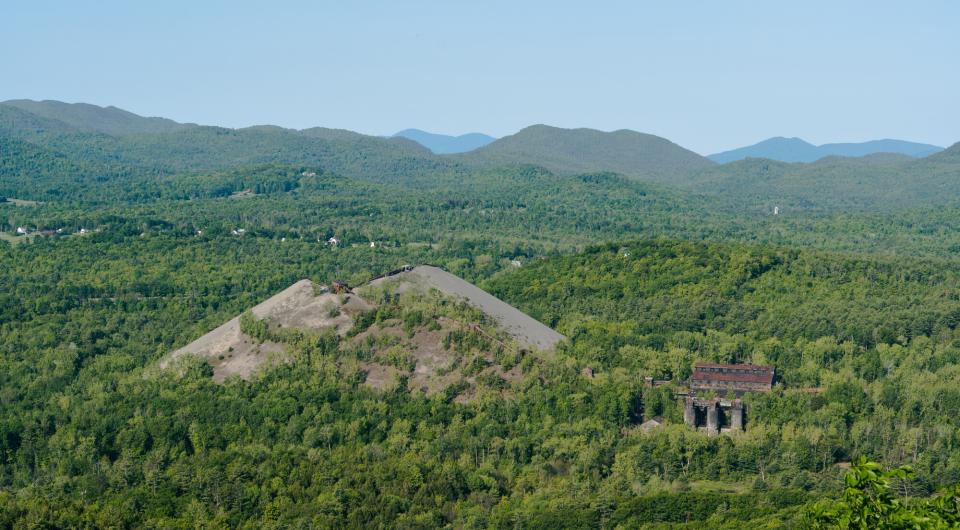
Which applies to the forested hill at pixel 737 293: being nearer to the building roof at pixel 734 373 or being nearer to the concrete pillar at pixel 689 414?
the building roof at pixel 734 373

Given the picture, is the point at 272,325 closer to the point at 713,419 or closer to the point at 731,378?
the point at 731,378

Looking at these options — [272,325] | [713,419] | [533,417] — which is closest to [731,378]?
[713,419]

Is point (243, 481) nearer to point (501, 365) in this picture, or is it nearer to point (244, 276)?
point (501, 365)

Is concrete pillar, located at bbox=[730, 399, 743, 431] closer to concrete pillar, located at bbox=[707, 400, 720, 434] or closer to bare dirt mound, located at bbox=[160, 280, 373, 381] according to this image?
concrete pillar, located at bbox=[707, 400, 720, 434]

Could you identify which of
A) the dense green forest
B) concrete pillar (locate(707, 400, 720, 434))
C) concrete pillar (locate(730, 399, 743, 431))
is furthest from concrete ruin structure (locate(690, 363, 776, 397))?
concrete pillar (locate(730, 399, 743, 431))

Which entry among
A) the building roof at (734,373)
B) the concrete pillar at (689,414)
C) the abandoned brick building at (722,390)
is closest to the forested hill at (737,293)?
the building roof at (734,373)

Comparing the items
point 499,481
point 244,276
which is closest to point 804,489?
point 499,481
